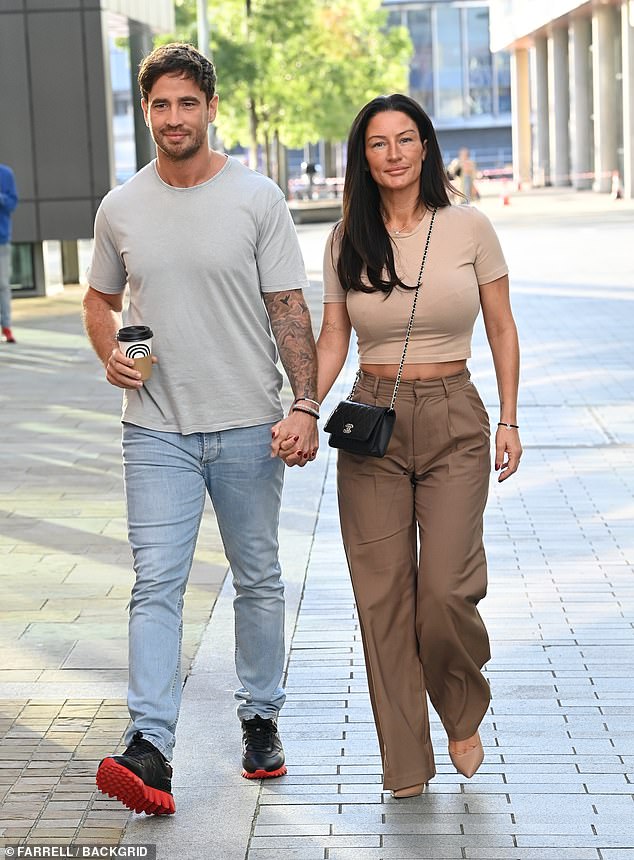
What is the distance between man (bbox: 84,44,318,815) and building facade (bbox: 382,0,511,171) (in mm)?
96071

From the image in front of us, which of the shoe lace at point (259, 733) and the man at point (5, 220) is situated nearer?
the shoe lace at point (259, 733)

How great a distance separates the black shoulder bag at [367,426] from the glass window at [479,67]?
98.5 m

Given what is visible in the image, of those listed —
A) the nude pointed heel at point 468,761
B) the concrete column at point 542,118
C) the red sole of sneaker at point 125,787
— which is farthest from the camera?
the concrete column at point 542,118

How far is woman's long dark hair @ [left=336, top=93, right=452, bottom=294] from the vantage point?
171 inches

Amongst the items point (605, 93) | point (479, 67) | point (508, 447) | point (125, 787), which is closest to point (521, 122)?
point (605, 93)

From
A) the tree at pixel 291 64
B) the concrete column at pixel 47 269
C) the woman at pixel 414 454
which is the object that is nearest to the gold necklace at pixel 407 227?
the woman at pixel 414 454

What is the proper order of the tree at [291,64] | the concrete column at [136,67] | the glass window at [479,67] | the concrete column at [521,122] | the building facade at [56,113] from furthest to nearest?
the glass window at [479,67] → the concrete column at [521,122] → the tree at [291,64] → the concrete column at [136,67] → the building facade at [56,113]

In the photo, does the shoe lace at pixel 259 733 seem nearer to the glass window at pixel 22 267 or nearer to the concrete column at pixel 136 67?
the glass window at pixel 22 267

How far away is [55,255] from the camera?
23125 millimetres

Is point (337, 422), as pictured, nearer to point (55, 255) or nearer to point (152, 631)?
point (152, 631)

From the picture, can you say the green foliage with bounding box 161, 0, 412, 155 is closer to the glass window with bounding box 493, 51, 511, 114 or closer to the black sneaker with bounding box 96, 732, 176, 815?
the black sneaker with bounding box 96, 732, 176, 815

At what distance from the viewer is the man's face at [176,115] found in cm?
424

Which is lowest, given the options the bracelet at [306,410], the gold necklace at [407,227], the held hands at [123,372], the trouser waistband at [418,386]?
the bracelet at [306,410]

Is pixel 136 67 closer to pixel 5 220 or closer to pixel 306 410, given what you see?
pixel 5 220
